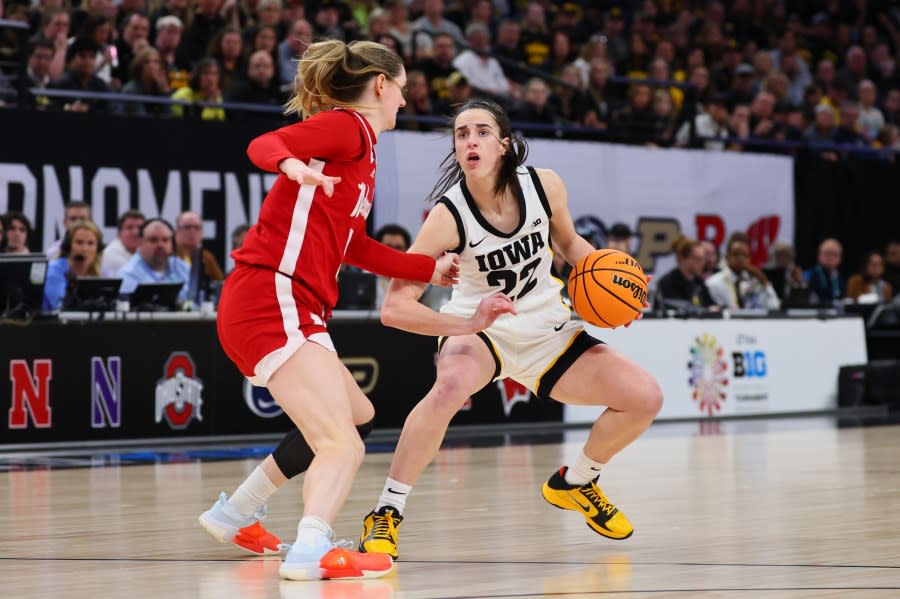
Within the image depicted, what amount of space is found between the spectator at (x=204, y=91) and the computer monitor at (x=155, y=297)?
269cm

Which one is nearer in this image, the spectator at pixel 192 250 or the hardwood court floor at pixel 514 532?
the hardwood court floor at pixel 514 532

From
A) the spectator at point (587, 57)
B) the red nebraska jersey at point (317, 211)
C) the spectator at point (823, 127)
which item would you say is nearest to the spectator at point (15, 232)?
the red nebraska jersey at point (317, 211)

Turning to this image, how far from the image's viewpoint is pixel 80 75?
520 inches

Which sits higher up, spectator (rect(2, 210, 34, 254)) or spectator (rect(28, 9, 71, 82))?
spectator (rect(28, 9, 71, 82))

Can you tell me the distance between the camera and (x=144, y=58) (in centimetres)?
1323

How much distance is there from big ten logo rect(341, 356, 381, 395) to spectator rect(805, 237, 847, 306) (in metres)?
6.50

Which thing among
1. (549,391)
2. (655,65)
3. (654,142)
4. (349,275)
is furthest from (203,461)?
(655,65)

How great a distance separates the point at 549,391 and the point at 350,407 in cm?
137

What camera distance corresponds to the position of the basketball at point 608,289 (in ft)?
19.7

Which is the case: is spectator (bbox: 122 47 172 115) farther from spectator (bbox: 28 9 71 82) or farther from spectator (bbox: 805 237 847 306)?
spectator (bbox: 805 237 847 306)

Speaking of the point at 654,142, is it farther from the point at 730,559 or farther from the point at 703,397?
the point at 730,559

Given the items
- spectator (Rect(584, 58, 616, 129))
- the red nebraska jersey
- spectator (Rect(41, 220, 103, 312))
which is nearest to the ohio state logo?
spectator (Rect(41, 220, 103, 312))

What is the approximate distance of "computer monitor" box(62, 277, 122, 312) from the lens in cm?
1089

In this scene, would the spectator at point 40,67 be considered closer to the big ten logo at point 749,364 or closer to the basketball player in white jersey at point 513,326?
the big ten logo at point 749,364
